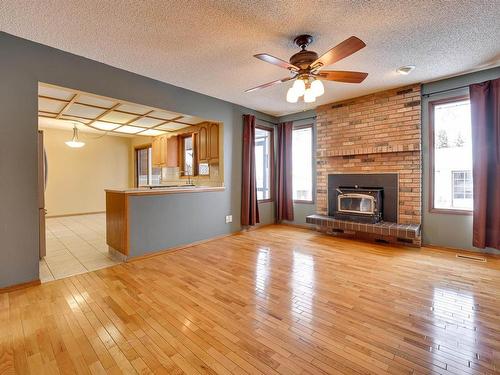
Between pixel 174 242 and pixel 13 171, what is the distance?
213cm

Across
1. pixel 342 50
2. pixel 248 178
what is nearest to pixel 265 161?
pixel 248 178

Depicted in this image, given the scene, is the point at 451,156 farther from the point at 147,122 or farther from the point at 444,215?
the point at 147,122

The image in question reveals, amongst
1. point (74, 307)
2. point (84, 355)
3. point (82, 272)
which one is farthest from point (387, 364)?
point (82, 272)

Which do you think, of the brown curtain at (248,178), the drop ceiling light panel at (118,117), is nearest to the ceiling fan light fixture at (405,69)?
the brown curtain at (248,178)

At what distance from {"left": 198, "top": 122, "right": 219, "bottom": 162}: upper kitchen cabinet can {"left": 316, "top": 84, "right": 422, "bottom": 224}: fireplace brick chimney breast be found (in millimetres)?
2132

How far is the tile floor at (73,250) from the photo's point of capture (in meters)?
3.13

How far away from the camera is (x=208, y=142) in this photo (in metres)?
5.29

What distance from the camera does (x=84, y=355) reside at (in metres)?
1.62

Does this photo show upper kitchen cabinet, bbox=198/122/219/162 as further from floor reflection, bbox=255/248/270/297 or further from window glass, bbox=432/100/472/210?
window glass, bbox=432/100/472/210

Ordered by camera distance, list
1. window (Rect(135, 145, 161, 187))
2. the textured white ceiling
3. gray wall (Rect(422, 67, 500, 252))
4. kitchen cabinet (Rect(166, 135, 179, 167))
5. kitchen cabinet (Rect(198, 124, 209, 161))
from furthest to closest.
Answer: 1. window (Rect(135, 145, 161, 187))
2. kitchen cabinet (Rect(166, 135, 179, 167))
3. kitchen cabinet (Rect(198, 124, 209, 161))
4. gray wall (Rect(422, 67, 500, 252))
5. the textured white ceiling

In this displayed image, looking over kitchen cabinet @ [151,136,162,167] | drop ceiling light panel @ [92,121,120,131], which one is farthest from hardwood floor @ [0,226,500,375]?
kitchen cabinet @ [151,136,162,167]

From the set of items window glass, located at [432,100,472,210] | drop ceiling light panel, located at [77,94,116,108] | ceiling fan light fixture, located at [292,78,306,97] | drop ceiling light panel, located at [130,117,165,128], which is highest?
drop ceiling light panel, located at [130,117,165,128]

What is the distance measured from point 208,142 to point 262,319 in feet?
13.0

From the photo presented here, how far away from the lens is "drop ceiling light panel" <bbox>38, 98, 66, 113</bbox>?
12.9 feet
